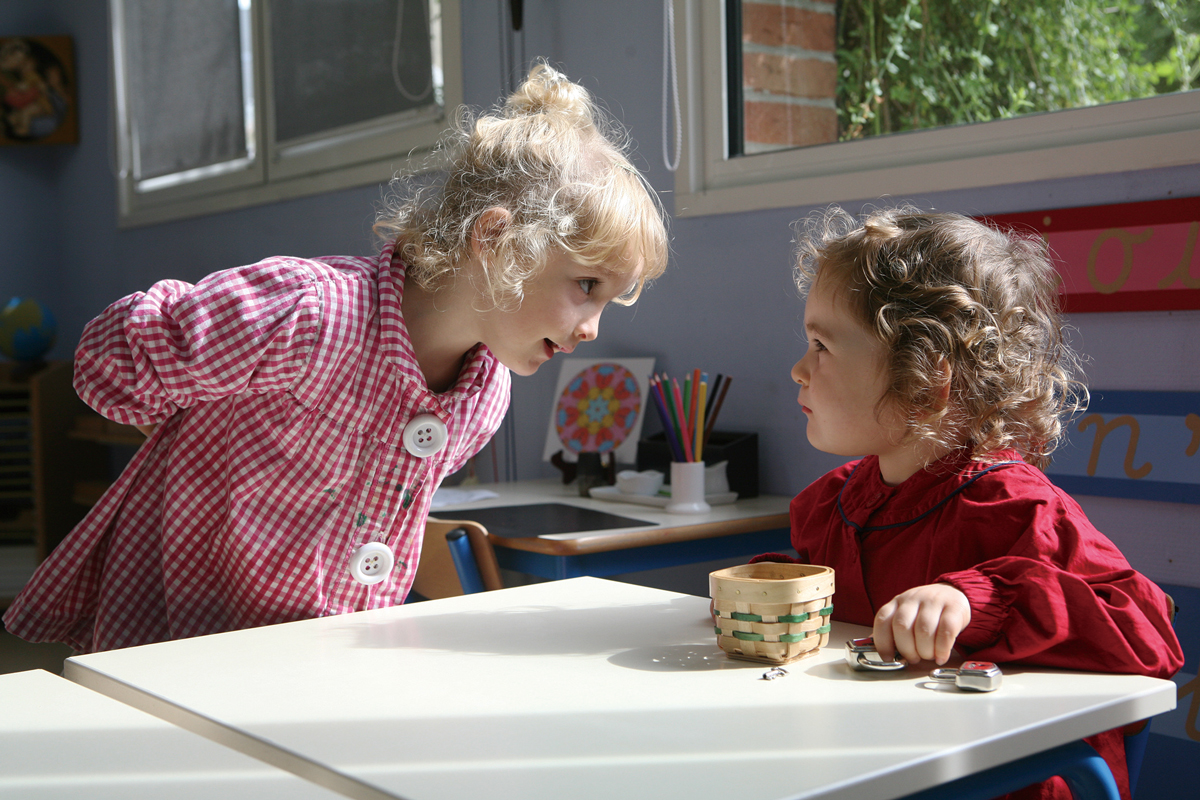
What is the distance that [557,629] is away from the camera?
39.2 inches

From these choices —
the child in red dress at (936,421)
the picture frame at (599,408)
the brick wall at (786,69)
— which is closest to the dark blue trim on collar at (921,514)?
the child in red dress at (936,421)

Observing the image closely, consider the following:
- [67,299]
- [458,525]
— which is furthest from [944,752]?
[67,299]

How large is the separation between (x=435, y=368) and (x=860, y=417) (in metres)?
0.53

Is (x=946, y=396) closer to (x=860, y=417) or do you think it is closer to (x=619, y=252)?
(x=860, y=417)

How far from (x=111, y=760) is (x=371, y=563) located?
589 mm

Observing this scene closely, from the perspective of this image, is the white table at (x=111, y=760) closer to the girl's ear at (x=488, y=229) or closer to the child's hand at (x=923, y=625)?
the child's hand at (x=923, y=625)

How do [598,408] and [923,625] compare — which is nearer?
[923,625]

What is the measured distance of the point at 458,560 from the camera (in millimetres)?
1545

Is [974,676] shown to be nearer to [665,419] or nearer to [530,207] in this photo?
[530,207]

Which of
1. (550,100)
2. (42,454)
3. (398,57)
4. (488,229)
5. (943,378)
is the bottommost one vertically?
(42,454)

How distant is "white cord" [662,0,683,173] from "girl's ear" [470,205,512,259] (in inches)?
43.3

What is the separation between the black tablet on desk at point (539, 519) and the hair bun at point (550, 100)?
2.14 feet

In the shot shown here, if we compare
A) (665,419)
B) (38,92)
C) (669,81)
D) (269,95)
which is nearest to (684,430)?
(665,419)

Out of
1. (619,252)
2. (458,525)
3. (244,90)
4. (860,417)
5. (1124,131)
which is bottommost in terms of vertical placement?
(458,525)
